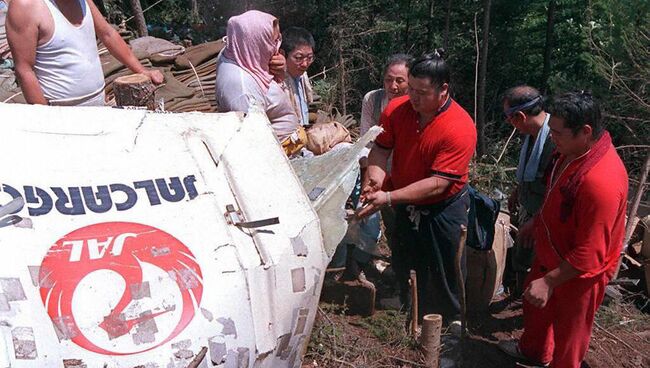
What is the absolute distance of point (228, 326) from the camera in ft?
7.30

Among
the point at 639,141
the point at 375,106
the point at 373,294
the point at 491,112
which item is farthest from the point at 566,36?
the point at 373,294

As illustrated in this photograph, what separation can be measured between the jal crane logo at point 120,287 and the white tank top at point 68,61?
51.6 inches

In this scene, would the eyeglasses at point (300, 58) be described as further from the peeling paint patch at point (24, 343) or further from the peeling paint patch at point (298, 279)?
the peeling paint patch at point (24, 343)

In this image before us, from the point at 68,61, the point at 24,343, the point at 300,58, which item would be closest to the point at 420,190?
the point at 300,58

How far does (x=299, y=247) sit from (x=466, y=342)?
189 cm

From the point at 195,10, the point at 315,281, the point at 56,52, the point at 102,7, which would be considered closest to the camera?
the point at 315,281

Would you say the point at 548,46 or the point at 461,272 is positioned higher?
the point at 548,46

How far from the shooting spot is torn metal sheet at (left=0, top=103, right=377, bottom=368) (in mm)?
2045

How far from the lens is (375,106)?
174 inches

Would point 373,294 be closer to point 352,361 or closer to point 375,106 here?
point 352,361

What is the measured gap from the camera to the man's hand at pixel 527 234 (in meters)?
3.72

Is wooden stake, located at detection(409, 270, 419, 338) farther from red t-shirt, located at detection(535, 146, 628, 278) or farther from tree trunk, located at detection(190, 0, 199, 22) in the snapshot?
tree trunk, located at detection(190, 0, 199, 22)

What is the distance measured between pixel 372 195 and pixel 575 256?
102 centimetres

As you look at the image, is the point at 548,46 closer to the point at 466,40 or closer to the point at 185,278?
the point at 466,40
